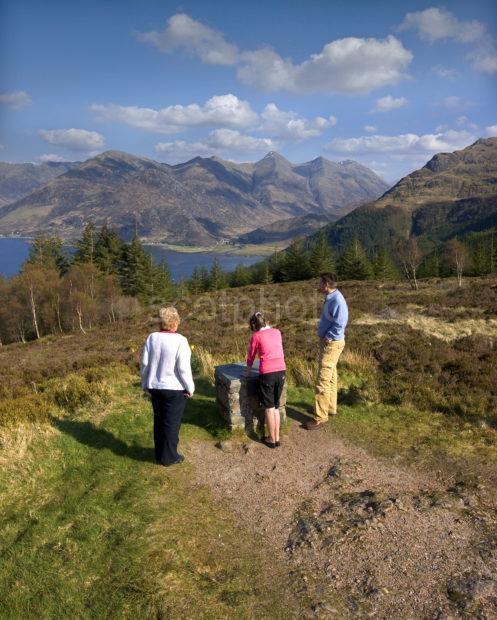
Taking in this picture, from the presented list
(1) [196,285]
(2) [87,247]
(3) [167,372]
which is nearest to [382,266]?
(1) [196,285]

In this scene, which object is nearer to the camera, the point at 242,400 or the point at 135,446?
the point at 135,446

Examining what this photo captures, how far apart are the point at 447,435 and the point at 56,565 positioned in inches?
269

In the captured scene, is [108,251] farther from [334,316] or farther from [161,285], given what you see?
[334,316]

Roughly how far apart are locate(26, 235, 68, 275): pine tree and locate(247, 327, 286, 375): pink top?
62.6m

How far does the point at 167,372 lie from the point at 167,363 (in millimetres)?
151

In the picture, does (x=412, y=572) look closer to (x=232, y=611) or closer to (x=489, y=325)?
(x=232, y=611)

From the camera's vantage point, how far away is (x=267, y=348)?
7.28 meters

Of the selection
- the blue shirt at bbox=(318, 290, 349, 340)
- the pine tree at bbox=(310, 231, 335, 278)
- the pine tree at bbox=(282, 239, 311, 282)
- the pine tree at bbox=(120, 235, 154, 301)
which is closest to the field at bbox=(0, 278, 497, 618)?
the blue shirt at bbox=(318, 290, 349, 340)

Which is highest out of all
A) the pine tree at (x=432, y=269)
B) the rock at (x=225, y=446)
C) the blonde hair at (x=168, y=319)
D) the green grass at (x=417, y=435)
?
the blonde hair at (x=168, y=319)

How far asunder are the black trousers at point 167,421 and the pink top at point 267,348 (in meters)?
1.53

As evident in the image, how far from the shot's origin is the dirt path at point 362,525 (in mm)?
4188

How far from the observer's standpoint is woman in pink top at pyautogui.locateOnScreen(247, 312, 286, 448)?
287 inches

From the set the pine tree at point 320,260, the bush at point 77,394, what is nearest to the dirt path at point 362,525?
the bush at point 77,394

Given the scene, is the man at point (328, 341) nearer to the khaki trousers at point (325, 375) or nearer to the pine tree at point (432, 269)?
the khaki trousers at point (325, 375)
